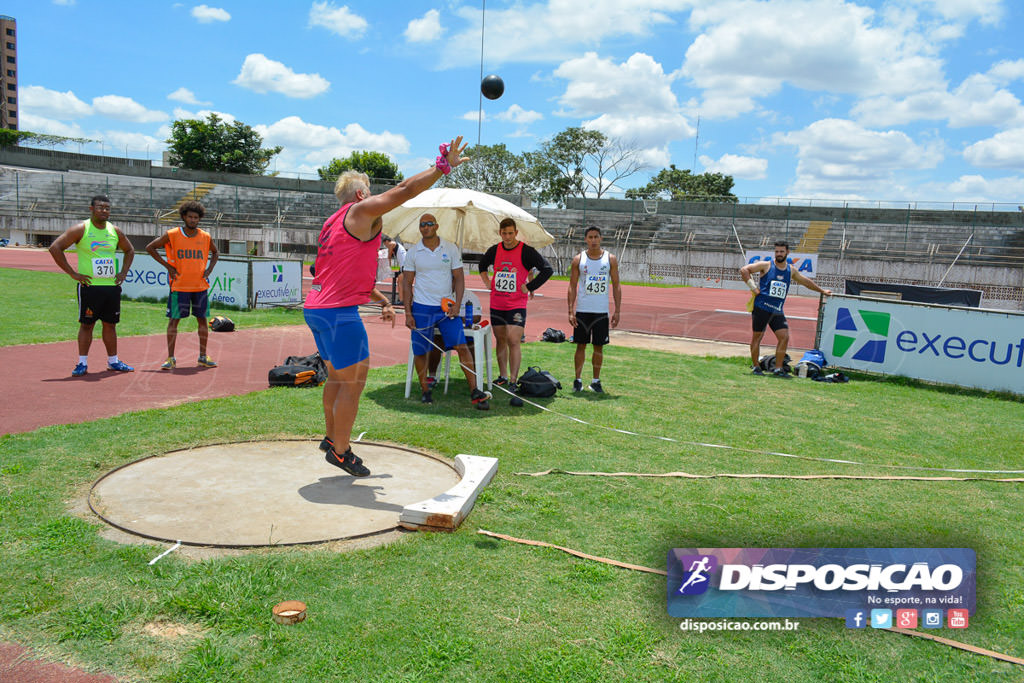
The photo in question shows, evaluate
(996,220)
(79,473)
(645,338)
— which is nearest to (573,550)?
(79,473)

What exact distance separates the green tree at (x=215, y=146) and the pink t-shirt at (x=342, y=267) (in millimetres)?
75649

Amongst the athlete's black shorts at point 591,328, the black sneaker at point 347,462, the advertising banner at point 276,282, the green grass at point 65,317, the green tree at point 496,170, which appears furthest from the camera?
the green tree at point 496,170

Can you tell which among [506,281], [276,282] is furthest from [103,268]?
[276,282]

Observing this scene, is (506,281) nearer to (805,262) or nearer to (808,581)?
(808,581)

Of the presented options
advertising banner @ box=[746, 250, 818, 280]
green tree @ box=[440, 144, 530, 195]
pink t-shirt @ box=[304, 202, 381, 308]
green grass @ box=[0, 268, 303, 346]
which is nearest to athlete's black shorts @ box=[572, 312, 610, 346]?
pink t-shirt @ box=[304, 202, 381, 308]

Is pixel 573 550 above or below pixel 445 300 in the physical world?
below

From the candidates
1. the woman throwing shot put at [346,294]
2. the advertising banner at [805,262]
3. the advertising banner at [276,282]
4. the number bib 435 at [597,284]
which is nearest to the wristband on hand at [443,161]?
the woman throwing shot put at [346,294]

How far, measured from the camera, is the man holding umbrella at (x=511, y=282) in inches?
326

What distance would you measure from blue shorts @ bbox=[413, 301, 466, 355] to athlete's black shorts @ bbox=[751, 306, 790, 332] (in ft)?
18.2

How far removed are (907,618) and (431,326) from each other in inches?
220

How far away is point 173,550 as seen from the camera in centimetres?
363

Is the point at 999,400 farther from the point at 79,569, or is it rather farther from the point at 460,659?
the point at 79,569

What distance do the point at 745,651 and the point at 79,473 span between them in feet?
14.7

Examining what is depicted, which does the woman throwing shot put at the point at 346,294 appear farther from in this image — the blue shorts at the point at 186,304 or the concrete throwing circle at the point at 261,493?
the blue shorts at the point at 186,304
